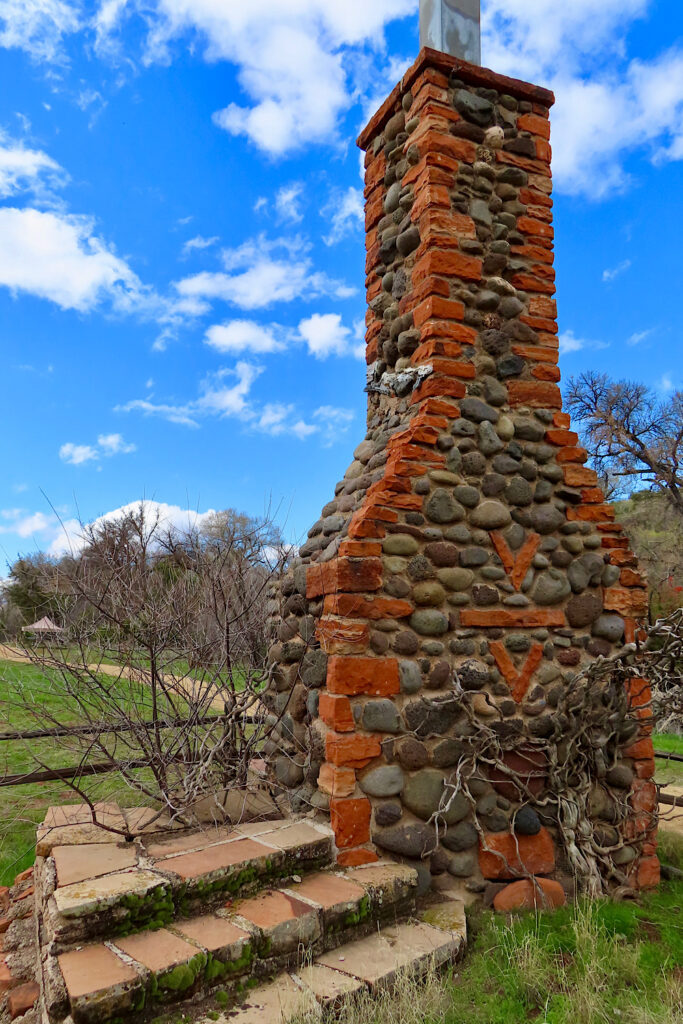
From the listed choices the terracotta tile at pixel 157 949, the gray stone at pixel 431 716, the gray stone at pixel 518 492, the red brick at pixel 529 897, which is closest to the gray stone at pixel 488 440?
the gray stone at pixel 518 492

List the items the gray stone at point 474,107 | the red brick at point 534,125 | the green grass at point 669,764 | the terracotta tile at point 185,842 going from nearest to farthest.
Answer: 1. the terracotta tile at point 185,842
2. the gray stone at point 474,107
3. the red brick at point 534,125
4. the green grass at point 669,764

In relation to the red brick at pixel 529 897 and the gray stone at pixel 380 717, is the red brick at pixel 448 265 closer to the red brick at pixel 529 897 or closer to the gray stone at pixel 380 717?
the gray stone at pixel 380 717

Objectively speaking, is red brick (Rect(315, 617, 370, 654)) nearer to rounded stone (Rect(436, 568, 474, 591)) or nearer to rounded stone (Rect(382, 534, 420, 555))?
rounded stone (Rect(382, 534, 420, 555))

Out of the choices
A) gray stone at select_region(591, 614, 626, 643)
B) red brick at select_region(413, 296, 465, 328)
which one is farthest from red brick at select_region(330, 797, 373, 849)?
red brick at select_region(413, 296, 465, 328)

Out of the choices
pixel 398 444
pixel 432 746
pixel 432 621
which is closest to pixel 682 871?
pixel 432 746

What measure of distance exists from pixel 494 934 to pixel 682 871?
169 cm

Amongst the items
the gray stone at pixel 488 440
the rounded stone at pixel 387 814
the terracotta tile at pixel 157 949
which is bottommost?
the terracotta tile at pixel 157 949

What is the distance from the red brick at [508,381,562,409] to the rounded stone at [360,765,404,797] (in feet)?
7.19

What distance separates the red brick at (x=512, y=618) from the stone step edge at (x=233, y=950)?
4.12 feet

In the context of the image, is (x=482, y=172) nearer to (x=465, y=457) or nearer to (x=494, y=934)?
(x=465, y=457)

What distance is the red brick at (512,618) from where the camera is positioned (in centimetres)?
359

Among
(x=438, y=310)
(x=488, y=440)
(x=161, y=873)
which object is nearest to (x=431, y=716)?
(x=161, y=873)

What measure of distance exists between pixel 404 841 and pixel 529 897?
0.77 meters

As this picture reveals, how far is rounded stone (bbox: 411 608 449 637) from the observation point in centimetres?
347
